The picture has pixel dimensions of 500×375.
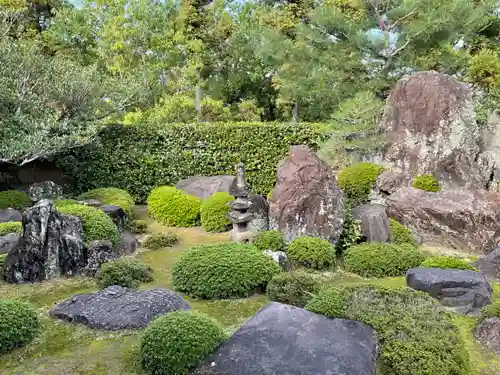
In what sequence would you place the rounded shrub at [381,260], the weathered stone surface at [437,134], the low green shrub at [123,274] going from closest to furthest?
the low green shrub at [123,274], the rounded shrub at [381,260], the weathered stone surface at [437,134]

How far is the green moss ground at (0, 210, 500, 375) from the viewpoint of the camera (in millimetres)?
5520

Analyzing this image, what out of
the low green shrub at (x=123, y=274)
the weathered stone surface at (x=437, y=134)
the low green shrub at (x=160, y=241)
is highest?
the weathered stone surface at (x=437, y=134)

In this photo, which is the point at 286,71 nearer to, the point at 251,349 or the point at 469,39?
the point at 469,39

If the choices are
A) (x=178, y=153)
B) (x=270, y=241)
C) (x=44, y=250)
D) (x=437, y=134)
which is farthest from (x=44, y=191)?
(x=437, y=134)

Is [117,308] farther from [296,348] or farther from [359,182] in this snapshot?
[359,182]

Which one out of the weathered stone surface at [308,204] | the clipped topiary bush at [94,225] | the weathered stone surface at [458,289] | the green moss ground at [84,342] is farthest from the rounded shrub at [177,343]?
the weathered stone surface at [308,204]

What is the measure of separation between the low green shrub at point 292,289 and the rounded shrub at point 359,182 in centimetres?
740

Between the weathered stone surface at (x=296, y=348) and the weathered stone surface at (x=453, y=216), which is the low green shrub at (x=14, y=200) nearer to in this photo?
the weathered stone surface at (x=296, y=348)

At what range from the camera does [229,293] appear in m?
7.82

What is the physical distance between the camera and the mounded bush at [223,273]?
7.81 meters

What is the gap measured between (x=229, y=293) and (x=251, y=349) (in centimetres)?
252

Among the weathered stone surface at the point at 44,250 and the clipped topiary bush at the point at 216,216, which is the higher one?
the weathered stone surface at the point at 44,250

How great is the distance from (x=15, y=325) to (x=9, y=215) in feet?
21.8

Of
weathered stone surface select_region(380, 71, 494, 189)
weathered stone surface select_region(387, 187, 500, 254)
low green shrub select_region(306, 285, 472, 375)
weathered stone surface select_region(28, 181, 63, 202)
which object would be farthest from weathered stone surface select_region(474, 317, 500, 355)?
weathered stone surface select_region(28, 181, 63, 202)
